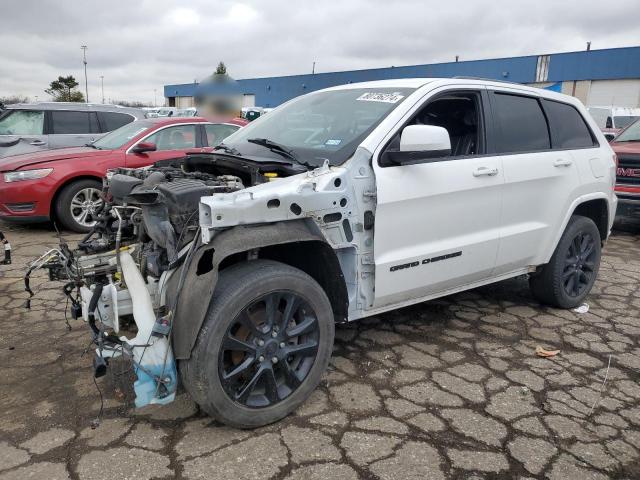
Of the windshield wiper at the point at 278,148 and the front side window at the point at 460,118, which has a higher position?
the front side window at the point at 460,118

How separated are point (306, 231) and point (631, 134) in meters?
7.92

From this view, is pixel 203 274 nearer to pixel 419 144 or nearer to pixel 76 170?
pixel 419 144

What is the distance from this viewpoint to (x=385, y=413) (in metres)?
2.91

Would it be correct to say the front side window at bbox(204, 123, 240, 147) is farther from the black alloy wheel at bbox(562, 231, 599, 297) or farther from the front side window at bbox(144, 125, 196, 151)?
the black alloy wheel at bbox(562, 231, 599, 297)

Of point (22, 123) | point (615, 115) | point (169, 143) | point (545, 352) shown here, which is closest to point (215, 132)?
point (169, 143)

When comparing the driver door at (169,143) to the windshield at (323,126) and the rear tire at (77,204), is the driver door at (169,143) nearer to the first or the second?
the rear tire at (77,204)

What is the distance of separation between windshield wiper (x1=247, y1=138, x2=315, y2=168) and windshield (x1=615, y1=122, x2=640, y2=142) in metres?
7.20

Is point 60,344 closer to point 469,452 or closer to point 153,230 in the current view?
point 153,230

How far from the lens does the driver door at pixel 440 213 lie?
309cm

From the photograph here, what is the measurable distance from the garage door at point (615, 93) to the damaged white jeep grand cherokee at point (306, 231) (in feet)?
90.3

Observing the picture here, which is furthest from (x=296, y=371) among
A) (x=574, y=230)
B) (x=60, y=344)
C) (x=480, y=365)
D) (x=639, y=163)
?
(x=639, y=163)

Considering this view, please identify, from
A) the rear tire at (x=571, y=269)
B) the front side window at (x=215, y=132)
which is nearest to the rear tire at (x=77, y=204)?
the front side window at (x=215, y=132)

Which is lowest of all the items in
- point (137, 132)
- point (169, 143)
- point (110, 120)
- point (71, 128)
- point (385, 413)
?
point (385, 413)

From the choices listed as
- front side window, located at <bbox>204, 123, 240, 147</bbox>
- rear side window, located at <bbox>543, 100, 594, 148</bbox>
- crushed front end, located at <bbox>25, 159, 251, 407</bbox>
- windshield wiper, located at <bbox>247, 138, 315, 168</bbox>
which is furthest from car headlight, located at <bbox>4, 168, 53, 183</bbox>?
rear side window, located at <bbox>543, 100, 594, 148</bbox>
